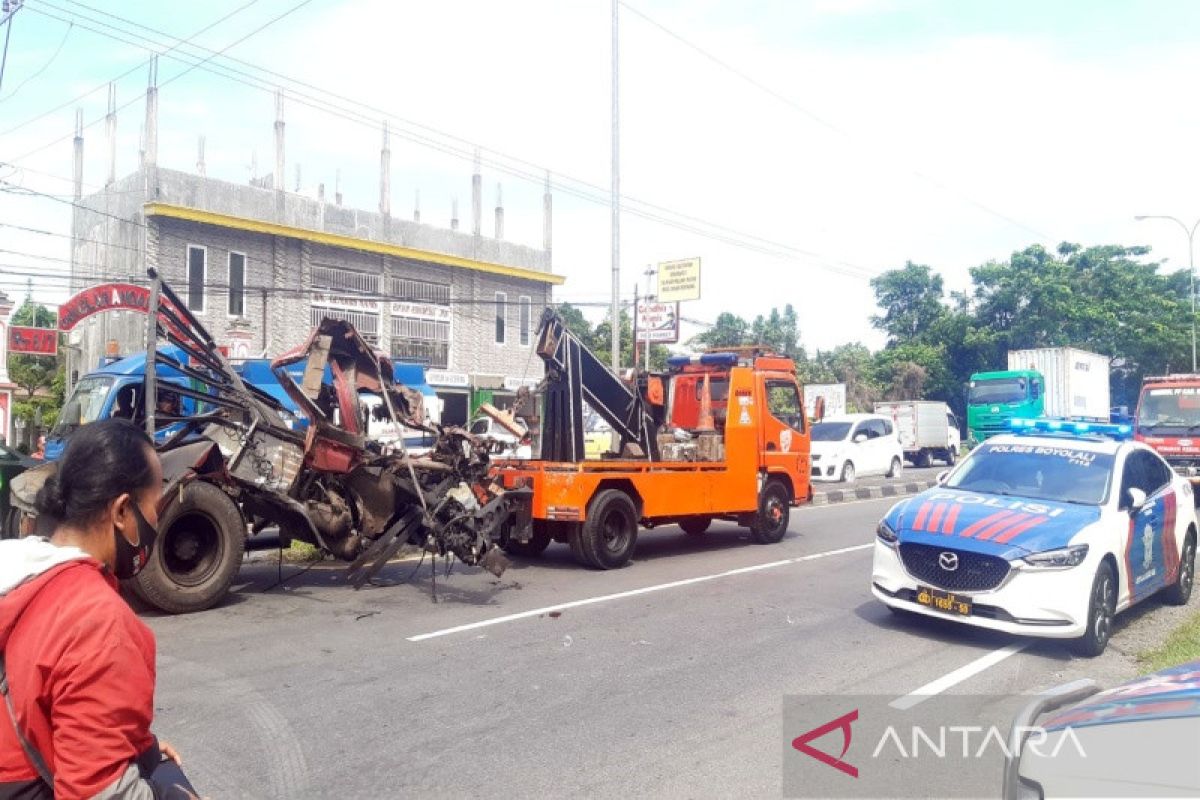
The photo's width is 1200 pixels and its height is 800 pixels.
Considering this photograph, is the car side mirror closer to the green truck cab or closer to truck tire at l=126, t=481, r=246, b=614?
truck tire at l=126, t=481, r=246, b=614

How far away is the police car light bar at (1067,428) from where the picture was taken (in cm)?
964

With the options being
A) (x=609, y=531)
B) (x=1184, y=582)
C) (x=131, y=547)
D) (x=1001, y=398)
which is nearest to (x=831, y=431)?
(x=1001, y=398)

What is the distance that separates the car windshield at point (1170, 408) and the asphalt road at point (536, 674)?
11269mm

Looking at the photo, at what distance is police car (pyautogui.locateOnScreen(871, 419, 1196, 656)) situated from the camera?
6.94 m

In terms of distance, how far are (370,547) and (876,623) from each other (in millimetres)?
4903

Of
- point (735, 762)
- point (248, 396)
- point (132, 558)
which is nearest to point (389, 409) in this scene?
point (248, 396)

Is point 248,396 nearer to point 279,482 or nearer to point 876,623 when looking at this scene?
point 279,482

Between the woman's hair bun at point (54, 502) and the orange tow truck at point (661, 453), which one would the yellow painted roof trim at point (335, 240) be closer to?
the orange tow truck at point (661, 453)

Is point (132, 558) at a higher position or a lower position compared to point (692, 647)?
higher

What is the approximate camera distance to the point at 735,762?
4.85 metres

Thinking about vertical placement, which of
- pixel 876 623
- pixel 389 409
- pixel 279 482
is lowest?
pixel 876 623

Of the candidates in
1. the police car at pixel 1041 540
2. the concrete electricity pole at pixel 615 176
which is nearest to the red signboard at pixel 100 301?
the concrete electricity pole at pixel 615 176

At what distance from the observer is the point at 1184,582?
9.27m

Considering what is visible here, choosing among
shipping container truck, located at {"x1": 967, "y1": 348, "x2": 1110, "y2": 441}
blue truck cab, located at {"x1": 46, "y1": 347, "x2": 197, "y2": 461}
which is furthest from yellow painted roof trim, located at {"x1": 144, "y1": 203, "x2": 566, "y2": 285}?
shipping container truck, located at {"x1": 967, "y1": 348, "x2": 1110, "y2": 441}
